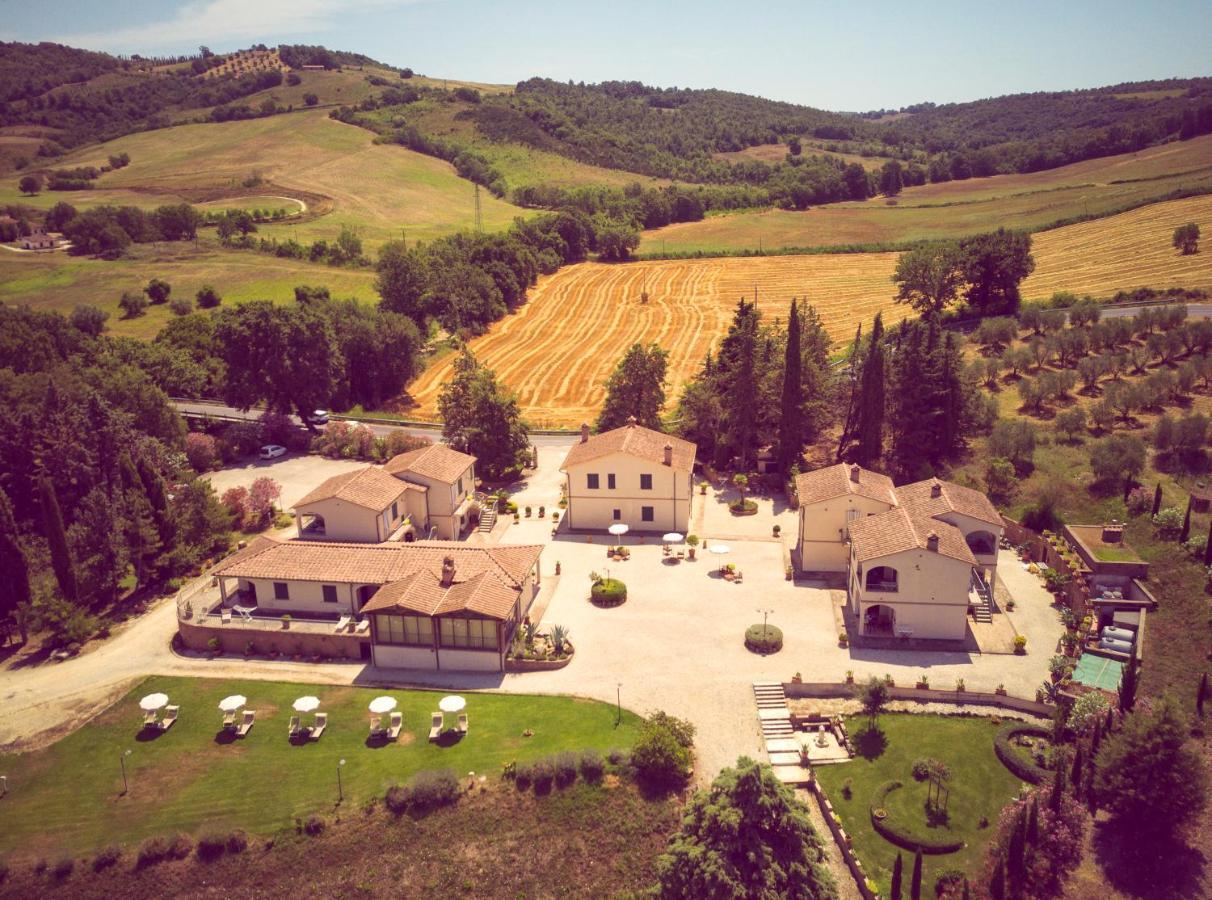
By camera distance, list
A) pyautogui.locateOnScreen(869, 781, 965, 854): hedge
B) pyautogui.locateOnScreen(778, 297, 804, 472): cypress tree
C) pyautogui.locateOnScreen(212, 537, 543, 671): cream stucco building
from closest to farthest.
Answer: pyautogui.locateOnScreen(869, 781, 965, 854): hedge
pyautogui.locateOnScreen(212, 537, 543, 671): cream stucco building
pyautogui.locateOnScreen(778, 297, 804, 472): cypress tree

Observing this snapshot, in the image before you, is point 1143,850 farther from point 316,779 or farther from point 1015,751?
point 316,779

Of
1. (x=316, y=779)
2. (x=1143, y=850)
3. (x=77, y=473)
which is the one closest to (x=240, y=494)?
(x=77, y=473)

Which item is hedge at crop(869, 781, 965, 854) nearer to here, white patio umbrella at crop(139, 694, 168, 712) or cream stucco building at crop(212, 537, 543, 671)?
cream stucco building at crop(212, 537, 543, 671)

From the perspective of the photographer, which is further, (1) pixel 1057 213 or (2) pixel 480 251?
(1) pixel 1057 213

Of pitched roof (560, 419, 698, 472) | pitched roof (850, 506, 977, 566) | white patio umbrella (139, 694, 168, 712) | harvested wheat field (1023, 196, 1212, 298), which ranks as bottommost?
white patio umbrella (139, 694, 168, 712)

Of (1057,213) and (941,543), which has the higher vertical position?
(1057,213)

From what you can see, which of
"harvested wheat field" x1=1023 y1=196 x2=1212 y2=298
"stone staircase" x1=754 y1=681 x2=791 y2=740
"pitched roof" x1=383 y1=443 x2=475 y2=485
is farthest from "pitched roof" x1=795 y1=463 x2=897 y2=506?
"harvested wheat field" x1=1023 y1=196 x2=1212 y2=298

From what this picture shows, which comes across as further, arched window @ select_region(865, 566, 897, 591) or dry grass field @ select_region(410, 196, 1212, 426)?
dry grass field @ select_region(410, 196, 1212, 426)
